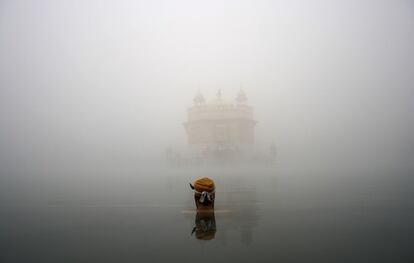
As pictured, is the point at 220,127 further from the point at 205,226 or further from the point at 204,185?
the point at 205,226

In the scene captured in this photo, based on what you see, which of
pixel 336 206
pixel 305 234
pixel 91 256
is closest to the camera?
pixel 91 256

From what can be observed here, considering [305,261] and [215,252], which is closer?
[305,261]

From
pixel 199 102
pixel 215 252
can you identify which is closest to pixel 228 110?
pixel 199 102

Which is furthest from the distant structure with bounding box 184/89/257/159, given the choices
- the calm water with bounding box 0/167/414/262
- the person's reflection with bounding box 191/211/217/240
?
the person's reflection with bounding box 191/211/217/240

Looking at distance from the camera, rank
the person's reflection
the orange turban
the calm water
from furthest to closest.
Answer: the orange turban < the person's reflection < the calm water

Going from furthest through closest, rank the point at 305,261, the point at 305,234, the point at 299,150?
the point at 299,150 < the point at 305,234 < the point at 305,261

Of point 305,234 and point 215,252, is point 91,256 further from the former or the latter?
point 305,234

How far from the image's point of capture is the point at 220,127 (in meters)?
55.8

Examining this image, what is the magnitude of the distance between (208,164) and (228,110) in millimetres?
9161

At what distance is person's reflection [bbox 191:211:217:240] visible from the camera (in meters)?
8.37

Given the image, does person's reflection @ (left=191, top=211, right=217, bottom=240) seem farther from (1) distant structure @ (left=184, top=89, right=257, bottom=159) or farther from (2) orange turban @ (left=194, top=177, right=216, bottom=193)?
(1) distant structure @ (left=184, top=89, right=257, bottom=159)

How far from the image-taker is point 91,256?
275 inches

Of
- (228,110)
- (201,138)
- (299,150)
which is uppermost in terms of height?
(228,110)

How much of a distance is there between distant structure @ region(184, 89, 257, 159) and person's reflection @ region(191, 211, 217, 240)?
42.6 metres
